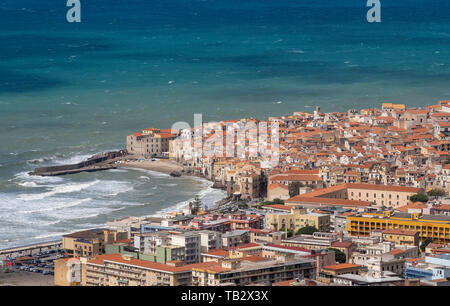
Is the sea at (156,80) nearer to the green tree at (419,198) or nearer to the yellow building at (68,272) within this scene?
the yellow building at (68,272)

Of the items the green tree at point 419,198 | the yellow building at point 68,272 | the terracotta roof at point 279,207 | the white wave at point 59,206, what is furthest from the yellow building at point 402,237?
the white wave at point 59,206

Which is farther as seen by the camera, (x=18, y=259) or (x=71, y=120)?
(x=71, y=120)

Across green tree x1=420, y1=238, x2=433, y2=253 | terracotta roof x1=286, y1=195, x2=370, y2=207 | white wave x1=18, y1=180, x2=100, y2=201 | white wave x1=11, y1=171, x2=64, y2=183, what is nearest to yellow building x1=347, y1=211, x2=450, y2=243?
green tree x1=420, y1=238, x2=433, y2=253

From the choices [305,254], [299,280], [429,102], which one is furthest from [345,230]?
[429,102]
